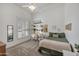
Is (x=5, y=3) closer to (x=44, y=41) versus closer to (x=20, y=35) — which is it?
(x=20, y=35)

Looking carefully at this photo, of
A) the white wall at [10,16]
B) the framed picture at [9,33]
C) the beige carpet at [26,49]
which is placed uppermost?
the white wall at [10,16]

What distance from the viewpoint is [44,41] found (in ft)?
5.33

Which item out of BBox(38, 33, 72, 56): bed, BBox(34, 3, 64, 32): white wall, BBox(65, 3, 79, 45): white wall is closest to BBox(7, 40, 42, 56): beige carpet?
BBox(38, 33, 72, 56): bed

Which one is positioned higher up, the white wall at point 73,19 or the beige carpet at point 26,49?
the white wall at point 73,19

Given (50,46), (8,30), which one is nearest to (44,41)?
(50,46)

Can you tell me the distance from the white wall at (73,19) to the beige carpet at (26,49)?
19.8 inches

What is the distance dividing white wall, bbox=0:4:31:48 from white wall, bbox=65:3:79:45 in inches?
21.9

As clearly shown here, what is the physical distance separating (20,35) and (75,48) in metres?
0.81

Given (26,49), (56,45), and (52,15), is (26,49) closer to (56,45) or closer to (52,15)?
(56,45)

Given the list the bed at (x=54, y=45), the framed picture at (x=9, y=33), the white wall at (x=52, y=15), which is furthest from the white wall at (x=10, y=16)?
the bed at (x=54, y=45)

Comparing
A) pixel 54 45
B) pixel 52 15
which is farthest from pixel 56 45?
pixel 52 15

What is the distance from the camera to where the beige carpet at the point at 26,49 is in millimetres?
1605

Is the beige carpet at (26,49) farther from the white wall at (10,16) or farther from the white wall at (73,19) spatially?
the white wall at (73,19)

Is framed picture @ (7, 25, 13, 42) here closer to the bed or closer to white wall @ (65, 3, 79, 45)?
the bed
